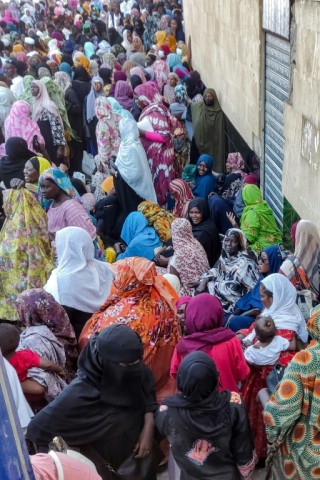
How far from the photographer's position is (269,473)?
2787mm

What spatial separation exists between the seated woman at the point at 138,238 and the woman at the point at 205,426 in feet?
8.61

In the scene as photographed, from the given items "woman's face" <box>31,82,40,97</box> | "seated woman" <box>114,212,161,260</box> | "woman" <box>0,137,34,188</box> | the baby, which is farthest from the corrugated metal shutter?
"woman's face" <box>31,82,40,97</box>

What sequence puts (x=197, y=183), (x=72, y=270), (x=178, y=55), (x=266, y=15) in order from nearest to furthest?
(x=72, y=270), (x=266, y=15), (x=197, y=183), (x=178, y=55)

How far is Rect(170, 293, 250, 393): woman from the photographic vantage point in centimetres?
296

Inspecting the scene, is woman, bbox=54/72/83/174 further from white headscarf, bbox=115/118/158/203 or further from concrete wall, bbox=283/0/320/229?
concrete wall, bbox=283/0/320/229

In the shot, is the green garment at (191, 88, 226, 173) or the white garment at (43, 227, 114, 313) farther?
the green garment at (191, 88, 226, 173)

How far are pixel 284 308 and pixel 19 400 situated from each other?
1.36 metres

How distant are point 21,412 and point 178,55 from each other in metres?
10.2

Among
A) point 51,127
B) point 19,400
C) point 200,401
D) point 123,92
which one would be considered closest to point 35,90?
point 51,127

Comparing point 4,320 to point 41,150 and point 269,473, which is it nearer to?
point 269,473

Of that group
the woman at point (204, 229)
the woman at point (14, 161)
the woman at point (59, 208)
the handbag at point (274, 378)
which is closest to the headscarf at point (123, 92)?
the woman at point (14, 161)

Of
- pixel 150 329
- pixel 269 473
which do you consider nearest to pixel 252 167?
pixel 150 329

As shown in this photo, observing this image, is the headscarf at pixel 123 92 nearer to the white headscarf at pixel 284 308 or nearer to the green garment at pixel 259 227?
the green garment at pixel 259 227

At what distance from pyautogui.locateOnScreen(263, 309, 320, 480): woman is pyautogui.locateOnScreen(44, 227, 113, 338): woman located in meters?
1.45
